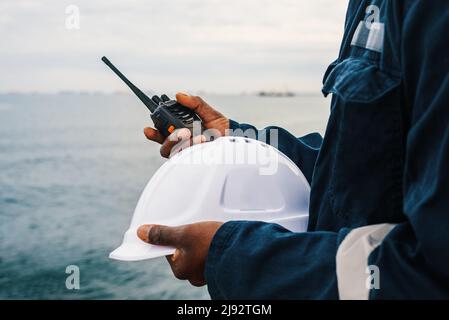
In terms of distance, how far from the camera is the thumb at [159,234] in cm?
124

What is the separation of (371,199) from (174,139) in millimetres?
741

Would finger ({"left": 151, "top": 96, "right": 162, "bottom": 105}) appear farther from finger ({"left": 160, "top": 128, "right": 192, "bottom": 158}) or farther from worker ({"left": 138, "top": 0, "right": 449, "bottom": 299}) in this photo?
worker ({"left": 138, "top": 0, "right": 449, "bottom": 299})

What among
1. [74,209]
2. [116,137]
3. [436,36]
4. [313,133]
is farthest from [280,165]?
[116,137]

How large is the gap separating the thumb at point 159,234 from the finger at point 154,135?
1.55 feet

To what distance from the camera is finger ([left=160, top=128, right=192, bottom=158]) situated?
1680 millimetres

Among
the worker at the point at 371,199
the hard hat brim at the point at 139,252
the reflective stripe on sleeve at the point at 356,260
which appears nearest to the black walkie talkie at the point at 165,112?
the hard hat brim at the point at 139,252

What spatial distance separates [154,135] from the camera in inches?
70.4

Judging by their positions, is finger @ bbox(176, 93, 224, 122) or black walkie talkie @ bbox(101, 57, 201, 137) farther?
finger @ bbox(176, 93, 224, 122)

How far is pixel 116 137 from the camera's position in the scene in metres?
32.0

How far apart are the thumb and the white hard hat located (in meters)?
0.05

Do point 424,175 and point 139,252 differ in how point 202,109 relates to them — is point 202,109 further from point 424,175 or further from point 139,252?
point 424,175

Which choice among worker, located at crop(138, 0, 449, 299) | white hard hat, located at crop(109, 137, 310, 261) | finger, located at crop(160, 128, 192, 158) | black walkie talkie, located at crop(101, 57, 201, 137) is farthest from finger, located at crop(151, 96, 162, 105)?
worker, located at crop(138, 0, 449, 299)

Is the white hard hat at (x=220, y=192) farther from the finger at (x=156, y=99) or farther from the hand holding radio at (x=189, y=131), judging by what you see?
the finger at (x=156, y=99)
